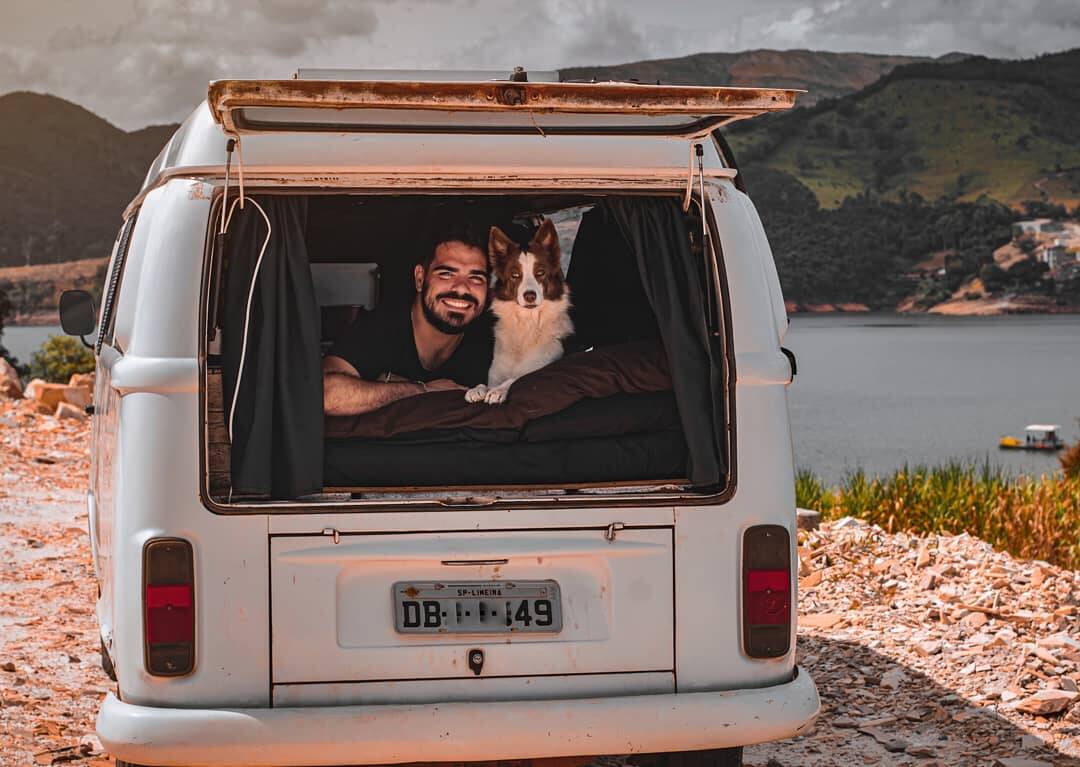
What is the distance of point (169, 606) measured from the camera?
3.77 metres

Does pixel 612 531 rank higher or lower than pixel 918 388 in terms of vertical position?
higher

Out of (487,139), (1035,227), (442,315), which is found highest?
(1035,227)

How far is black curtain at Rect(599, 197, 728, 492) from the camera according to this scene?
409cm

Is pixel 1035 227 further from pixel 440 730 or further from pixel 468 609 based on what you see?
pixel 440 730

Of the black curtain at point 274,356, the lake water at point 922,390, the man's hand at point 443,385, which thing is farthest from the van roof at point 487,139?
the lake water at point 922,390

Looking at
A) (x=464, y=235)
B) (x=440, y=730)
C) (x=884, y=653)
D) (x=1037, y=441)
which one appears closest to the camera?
(x=440, y=730)

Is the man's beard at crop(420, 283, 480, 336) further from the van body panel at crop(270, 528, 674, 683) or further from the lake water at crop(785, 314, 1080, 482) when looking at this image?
the lake water at crop(785, 314, 1080, 482)

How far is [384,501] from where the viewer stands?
3871 mm

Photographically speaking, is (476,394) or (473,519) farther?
(476,394)

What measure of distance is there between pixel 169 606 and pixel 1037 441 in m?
47.5

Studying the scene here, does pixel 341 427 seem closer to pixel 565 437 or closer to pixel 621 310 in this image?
pixel 565 437

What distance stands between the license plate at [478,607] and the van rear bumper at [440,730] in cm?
21

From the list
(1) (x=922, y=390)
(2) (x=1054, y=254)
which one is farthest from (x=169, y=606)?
(2) (x=1054, y=254)

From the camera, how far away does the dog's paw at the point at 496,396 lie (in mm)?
4457
